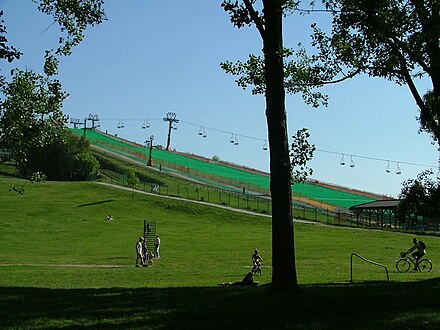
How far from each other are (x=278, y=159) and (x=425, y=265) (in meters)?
20.9

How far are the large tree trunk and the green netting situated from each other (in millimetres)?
79991

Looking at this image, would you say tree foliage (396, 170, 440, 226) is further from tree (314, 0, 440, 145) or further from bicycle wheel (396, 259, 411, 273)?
bicycle wheel (396, 259, 411, 273)

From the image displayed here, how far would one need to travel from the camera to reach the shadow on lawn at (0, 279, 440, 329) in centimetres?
965

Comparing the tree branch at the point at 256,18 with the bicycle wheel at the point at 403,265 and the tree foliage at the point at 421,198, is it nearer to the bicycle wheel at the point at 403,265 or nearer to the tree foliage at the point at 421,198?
the tree foliage at the point at 421,198

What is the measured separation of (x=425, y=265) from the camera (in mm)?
30906

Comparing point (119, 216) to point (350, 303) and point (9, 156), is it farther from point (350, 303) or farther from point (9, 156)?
point (350, 303)

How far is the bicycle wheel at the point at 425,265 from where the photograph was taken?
99.0 ft

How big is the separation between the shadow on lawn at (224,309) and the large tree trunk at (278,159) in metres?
0.57

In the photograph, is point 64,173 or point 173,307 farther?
point 64,173

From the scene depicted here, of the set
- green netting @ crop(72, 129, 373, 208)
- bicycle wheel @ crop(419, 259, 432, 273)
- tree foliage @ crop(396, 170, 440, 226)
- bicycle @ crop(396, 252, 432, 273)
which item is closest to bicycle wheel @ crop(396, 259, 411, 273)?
bicycle @ crop(396, 252, 432, 273)

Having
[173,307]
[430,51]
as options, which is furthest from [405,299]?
[430,51]

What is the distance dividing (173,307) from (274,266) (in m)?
2.30

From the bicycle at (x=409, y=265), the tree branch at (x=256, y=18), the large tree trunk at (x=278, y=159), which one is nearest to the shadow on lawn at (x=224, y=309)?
the large tree trunk at (x=278, y=159)

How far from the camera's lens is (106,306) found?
11664 millimetres
